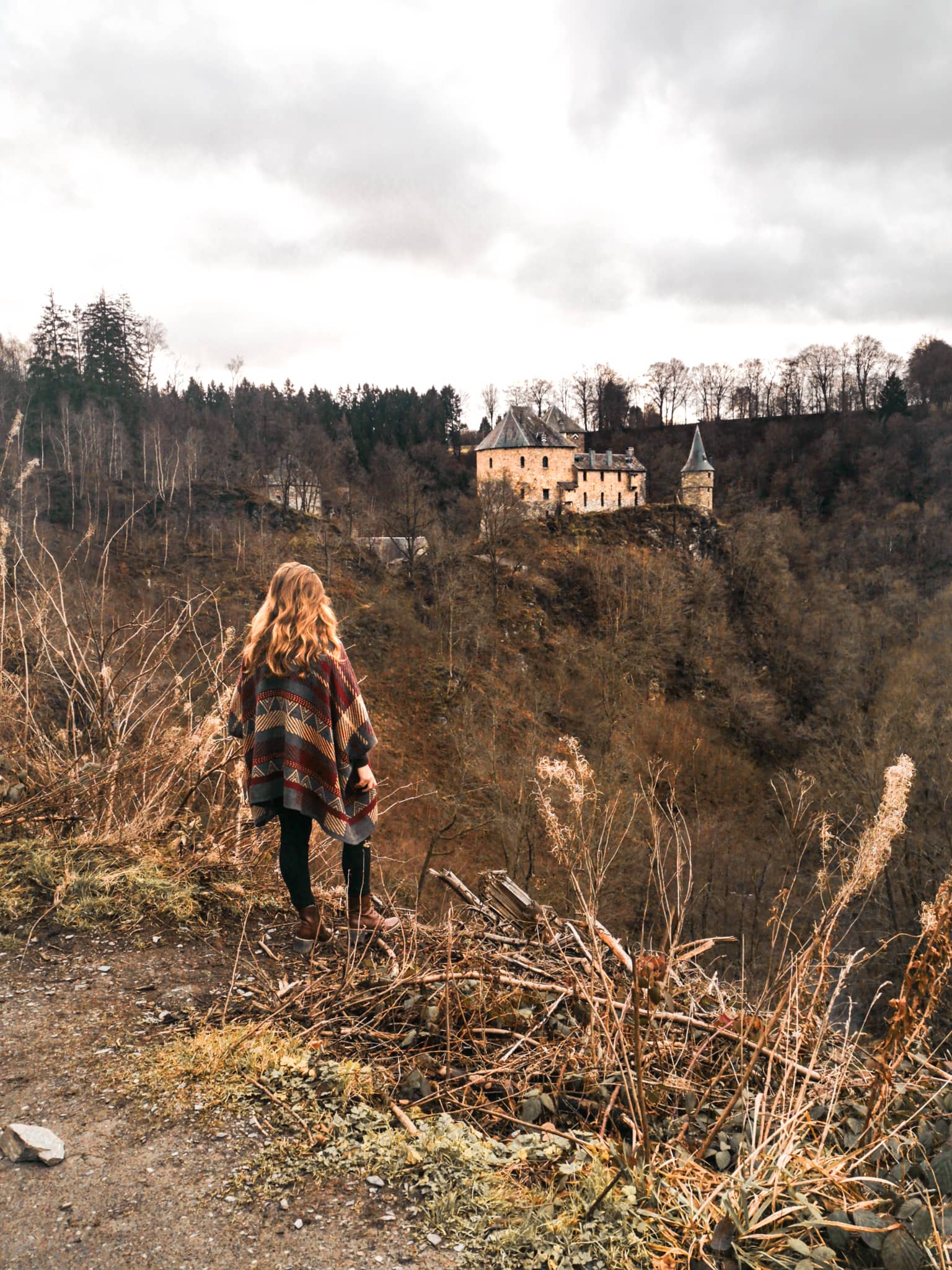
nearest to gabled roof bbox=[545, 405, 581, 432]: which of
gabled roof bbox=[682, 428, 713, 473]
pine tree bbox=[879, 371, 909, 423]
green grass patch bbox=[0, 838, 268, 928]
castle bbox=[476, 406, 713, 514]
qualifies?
castle bbox=[476, 406, 713, 514]

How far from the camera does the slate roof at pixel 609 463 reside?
Answer: 5878cm

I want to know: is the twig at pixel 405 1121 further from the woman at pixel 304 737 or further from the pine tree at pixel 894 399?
the pine tree at pixel 894 399

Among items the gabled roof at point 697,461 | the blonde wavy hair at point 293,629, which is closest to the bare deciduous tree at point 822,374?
the gabled roof at point 697,461

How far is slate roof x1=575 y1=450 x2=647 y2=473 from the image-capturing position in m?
58.8

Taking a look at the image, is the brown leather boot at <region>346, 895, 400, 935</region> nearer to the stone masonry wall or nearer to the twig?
the twig

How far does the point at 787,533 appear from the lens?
5959 centimetres

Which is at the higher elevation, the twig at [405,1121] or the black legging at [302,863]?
the black legging at [302,863]

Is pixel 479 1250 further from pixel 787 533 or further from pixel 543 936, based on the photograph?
pixel 787 533

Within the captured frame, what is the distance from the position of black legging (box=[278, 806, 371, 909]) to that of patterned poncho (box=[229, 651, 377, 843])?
10 cm

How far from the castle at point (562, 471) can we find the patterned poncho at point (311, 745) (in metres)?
49.9

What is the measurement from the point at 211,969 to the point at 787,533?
61745 mm

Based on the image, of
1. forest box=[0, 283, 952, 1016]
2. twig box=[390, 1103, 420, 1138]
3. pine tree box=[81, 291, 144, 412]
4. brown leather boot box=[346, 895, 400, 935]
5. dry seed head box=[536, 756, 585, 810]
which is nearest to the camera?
twig box=[390, 1103, 420, 1138]

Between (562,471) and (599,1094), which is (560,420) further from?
(599,1094)

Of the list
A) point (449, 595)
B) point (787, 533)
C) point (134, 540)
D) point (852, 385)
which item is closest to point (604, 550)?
point (449, 595)
